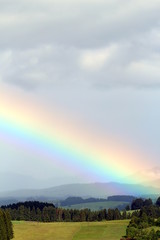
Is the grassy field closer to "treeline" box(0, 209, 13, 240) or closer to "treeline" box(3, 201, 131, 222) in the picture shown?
"treeline" box(0, 209, 13, 240)

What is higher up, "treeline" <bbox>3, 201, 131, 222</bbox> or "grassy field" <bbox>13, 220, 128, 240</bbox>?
"treeline" <bbox>3, 201, 131, 222</bbox>

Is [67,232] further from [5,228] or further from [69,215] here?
[69,215]

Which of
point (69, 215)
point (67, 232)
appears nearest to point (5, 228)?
point (67, 232)

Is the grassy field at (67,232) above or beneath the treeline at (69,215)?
beneath

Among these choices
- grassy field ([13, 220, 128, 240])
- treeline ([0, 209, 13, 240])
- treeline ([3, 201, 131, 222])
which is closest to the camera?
treeline ([0, 209, 13, 240])

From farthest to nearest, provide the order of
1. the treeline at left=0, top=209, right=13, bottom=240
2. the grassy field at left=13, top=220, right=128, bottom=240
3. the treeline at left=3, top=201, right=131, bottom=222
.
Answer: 1. the treeline at left=3, top=201, right=131, bottom=222
2. the grassy field at left=13, top=220, right=128, bottom=240
3. the treeline at left=0, top=209, right=13, bottom=240

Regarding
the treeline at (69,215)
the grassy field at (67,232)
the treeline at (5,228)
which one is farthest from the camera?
the treeline at (69,215)

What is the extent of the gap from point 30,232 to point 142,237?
4213cm

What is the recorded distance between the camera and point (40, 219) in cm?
19188

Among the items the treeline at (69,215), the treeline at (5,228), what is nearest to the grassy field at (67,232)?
the treeline at (5,228)

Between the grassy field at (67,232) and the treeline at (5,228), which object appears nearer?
the treeline at (5,228)

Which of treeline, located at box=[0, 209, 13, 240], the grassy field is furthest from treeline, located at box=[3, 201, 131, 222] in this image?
treeline, located at box=[0, 209, 13, 240]

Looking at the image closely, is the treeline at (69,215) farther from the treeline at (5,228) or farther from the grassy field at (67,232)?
the treeline at (5,228)

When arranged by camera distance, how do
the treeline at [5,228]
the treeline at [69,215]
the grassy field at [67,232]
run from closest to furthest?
the treeline at [5,228] < the grassy field at [67,232] < the treeline at [69,215]
